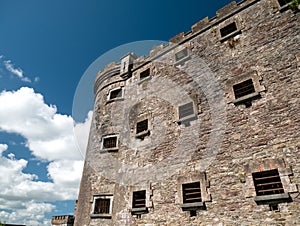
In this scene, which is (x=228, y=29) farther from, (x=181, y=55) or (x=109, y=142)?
(x=109, y=142)

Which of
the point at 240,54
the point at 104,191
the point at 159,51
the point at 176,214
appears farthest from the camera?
the point at 159,51

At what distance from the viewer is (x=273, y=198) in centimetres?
577

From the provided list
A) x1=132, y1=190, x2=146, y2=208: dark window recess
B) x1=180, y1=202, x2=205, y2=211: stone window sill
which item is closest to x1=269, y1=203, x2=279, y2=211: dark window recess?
x1=180, y1=202, x2=205, y2=211: stone window sill

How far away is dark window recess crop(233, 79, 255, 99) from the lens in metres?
7.91

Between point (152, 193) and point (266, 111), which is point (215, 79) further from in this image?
point (152, 193)

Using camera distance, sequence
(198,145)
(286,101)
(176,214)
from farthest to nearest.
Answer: (198,145) < (176,214) < (286,101)

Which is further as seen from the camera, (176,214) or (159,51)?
(159,51)

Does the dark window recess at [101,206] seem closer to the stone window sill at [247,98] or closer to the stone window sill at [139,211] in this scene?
the stone window sill at [139,211]

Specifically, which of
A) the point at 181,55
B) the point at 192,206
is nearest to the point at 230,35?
the point at 181,55

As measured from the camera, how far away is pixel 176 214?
742 cm

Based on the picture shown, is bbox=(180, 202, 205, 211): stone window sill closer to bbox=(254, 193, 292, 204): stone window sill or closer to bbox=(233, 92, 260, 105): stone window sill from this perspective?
bbox=(254, 193, 292, 204): stone window sill

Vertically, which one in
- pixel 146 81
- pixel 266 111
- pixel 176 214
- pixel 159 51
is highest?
pixel 159 51

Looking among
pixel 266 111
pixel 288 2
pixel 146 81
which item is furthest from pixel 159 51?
pixel 266 111

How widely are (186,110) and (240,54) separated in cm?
333
